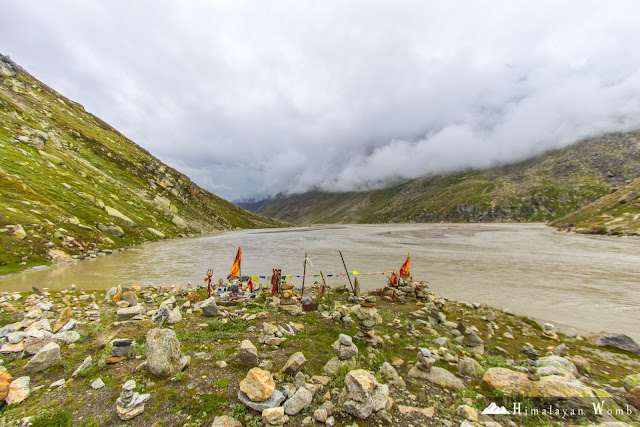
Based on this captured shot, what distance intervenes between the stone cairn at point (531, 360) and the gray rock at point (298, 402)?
7398 millimetres

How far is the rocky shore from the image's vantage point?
698 cm

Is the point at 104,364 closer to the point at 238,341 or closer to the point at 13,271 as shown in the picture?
the point at 238,341

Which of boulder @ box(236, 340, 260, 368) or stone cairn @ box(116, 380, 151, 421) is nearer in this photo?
stone cairn @ box(116, 380, 151, 421)

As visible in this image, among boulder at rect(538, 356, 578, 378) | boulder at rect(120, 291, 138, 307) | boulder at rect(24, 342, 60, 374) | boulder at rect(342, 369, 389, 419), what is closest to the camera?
boulder at rect(342, 369, 389, 419)

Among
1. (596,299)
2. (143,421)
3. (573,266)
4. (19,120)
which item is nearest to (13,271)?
(143,421)

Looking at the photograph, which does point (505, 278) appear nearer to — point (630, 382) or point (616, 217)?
point (630, 382)

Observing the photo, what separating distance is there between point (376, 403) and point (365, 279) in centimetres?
2515

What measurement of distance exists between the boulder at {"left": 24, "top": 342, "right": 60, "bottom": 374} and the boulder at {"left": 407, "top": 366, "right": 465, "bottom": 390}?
12825 millimetres

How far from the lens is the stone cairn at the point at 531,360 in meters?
8.47

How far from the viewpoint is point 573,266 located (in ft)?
123

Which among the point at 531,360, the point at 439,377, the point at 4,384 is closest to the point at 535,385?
the point at 439,377

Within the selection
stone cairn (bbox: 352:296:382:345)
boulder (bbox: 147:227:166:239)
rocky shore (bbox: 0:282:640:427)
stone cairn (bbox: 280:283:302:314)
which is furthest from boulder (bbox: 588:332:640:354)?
boulder (bbox: 147:227:166:239)

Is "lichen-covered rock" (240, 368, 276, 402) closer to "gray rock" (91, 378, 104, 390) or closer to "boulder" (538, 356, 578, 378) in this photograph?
"gray rock" (91, 378, 104, 390)

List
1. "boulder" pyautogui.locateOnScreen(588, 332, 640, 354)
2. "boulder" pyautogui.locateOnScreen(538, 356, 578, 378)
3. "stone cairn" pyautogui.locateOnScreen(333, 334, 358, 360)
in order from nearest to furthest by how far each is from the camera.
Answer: "boulder" pyautogui.locateOnScreen(538, 356, 578, 378), "stone cairn" pyautogui.locateOnScreen(333, 334, 358, 360), "boulder" pyautogui.locateOnScreen(588, 332, 640, 354)
